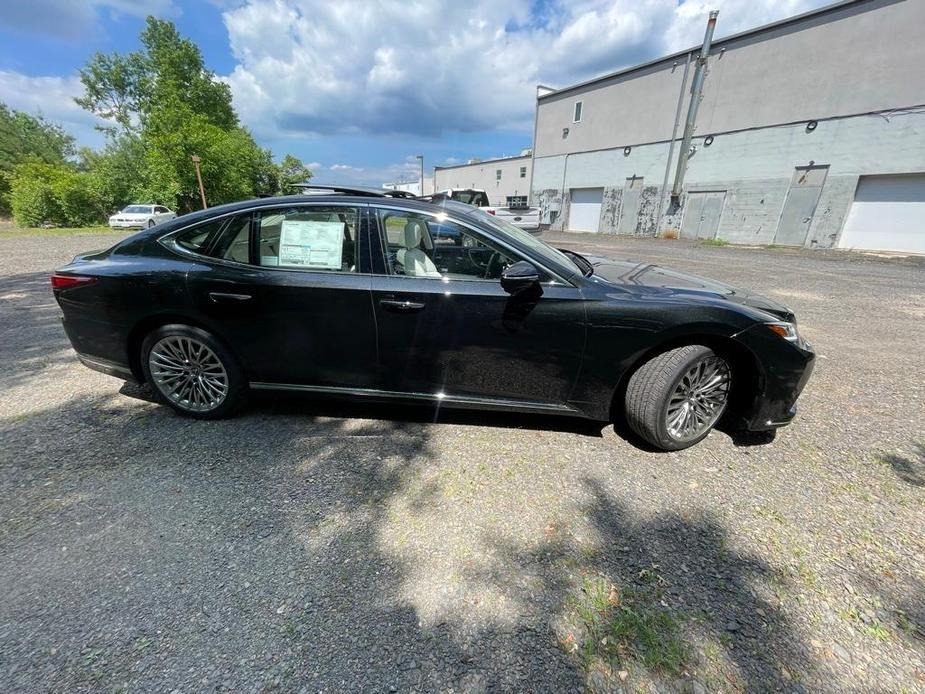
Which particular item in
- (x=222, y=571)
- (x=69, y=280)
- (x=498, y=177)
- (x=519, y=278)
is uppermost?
(x=498, y=177)

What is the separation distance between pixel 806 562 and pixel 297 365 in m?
3.04

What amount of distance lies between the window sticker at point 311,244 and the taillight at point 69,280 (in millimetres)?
1387

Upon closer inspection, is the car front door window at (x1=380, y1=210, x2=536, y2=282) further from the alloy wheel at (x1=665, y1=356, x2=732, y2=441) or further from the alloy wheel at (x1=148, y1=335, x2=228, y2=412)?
the alloy wheel at (x1=148, y1=335, x2=228, y2=412)

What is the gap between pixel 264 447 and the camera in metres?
2.72

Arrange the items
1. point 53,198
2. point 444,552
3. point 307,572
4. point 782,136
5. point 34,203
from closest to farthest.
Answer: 1. point 307,572
2. point 444,552
3. point 782,136
4. point 34,203
5. point 53,198

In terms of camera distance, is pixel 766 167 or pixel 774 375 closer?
pixel 774 375

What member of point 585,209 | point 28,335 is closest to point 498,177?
point 585,209

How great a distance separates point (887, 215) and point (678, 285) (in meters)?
20.4

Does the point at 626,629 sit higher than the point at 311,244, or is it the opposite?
the point at 311,244

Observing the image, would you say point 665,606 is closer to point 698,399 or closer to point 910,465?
point 698,399

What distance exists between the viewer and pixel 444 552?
1.95 m

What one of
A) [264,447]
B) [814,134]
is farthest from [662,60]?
[264,447]

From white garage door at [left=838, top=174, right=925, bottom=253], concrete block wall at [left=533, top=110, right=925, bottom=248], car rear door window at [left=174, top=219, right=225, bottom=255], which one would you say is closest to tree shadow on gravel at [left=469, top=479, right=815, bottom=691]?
car rear door window at [left=174, top=219, right=225, bottom=255]

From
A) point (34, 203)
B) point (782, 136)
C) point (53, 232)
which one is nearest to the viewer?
point (782, 136)
